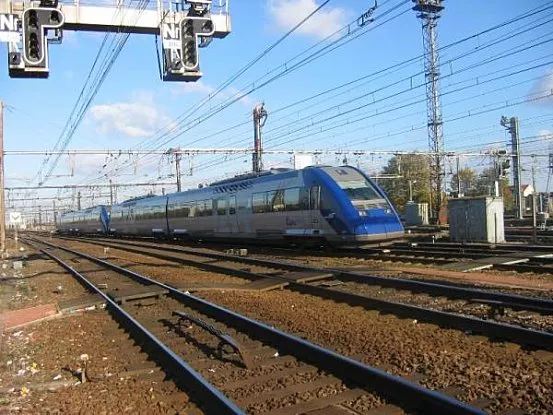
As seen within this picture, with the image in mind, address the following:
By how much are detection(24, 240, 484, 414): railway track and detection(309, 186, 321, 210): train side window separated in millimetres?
9495

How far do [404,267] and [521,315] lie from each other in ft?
21.5

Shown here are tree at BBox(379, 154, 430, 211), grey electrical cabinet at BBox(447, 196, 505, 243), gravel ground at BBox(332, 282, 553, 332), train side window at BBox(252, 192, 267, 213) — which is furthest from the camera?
tree at BBox(379, 154, 430, 211)

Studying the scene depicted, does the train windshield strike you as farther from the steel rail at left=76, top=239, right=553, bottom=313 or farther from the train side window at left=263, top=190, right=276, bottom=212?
the steel rail at left=76, top=239, right=553, bottom=313

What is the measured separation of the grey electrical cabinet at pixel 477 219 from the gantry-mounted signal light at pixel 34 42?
14.8 metres

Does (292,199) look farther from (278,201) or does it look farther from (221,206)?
(221,206)

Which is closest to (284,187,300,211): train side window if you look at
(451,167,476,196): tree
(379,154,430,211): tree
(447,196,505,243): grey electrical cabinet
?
(447,196,505,243): grey electrical cabinet

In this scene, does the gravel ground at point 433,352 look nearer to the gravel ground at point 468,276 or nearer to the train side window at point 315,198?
the gravel ground at point 468,276

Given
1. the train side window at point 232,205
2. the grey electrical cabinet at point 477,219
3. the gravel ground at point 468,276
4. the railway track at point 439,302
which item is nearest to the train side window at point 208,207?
the train side window at point 232,205

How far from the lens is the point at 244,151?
140 feet

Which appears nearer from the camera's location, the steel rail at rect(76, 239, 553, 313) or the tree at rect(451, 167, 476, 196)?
the steel rail at rect(76, 239, 553, 313)

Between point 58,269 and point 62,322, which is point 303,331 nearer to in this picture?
point 62,322

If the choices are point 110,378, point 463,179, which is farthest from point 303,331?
point 463,179

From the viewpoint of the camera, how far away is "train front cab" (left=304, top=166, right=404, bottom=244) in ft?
57.8

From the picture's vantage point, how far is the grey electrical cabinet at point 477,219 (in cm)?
2039
